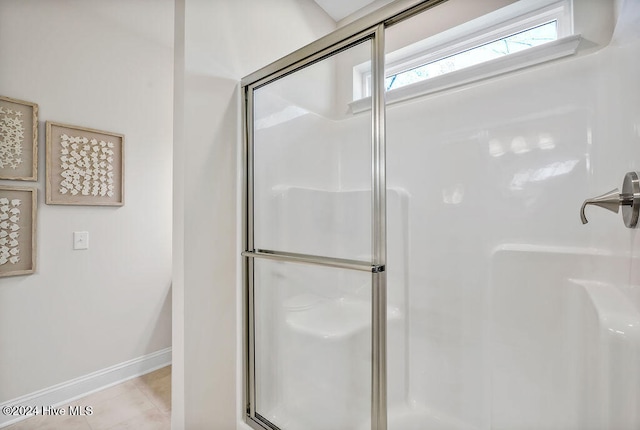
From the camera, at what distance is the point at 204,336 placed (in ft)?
4.71

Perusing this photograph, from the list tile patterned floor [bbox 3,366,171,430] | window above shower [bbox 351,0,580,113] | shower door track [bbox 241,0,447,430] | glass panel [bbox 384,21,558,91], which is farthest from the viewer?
tile patterned floor [bbox 3,366,171,430]

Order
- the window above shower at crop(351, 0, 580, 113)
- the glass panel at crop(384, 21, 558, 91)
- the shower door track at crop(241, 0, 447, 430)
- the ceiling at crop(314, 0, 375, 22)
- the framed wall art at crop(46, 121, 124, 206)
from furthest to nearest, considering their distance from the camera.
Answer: the ceiling at crop(314, 0, 375, 22) < the framed wall art at crop(46, 121, 124, 206) < the glass panel at crop(384, 21, 558, 91) < the window above shower at crop(351, 0, 580, 113) < the shower door track at crop(241, 0, 447, 430)

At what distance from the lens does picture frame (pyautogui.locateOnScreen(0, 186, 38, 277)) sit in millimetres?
1684

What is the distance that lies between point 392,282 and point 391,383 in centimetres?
54

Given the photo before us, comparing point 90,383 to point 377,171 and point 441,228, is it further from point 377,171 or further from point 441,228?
point 441,228

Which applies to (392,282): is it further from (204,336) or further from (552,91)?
(552,91)

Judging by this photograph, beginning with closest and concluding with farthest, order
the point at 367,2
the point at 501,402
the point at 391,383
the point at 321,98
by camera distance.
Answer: the point at 501,402
the point at 321,98
the point at 391,383
the point at 367,2

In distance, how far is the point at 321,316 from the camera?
1.52m

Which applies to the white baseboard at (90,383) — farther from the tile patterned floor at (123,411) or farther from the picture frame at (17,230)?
the picture frame at (17,230)

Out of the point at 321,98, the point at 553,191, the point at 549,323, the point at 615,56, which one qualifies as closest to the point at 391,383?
the point at 549,323

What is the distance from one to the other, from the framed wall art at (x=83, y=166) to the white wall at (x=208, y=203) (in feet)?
3.45

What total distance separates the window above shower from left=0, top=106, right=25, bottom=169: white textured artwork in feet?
6.14

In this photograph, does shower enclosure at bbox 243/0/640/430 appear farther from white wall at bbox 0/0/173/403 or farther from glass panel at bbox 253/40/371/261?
white wall at bbox 0/0/173/403

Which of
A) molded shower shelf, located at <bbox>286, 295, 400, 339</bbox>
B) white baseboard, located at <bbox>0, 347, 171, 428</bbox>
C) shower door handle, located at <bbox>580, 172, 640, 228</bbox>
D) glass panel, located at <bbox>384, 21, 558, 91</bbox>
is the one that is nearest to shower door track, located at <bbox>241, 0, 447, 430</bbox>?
molded shower shelf, located at <bbox>286, 295, 400, 339</bbox>
